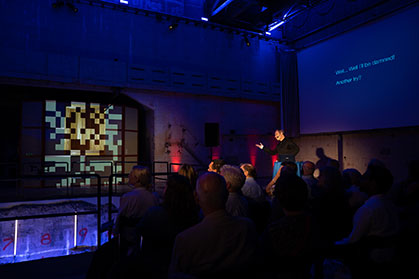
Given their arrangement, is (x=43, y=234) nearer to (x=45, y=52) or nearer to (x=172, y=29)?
(x=45, y=52)

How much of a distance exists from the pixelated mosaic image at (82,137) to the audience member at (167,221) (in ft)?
23.0

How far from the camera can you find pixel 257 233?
5.06 ft

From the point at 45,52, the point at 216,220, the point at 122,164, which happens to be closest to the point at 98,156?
the point at 122,164

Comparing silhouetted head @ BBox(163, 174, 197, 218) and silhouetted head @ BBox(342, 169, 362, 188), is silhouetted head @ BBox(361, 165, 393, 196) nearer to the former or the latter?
silhouetted head @ BBox(163, 174, 197, 218)

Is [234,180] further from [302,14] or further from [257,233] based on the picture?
[302,14]

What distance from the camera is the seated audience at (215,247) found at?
1.16 metres

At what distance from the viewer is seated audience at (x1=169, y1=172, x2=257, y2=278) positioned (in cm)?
116

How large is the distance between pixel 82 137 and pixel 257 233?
8596mm

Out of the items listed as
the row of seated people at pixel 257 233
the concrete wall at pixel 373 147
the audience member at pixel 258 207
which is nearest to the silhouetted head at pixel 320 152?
the concrete wall at pixel 373 147

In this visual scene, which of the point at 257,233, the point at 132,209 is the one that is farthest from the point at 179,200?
the point at 132,209

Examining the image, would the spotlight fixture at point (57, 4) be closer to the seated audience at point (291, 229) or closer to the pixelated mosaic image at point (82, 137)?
the pixelated mosaic image at point (82, 137)

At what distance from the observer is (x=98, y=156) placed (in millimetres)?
9094

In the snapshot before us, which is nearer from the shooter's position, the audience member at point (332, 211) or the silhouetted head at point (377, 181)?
the silhouetted head at point (377, 181)

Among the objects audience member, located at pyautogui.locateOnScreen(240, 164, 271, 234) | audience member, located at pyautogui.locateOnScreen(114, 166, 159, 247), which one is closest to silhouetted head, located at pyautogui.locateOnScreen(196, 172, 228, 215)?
audience member, located at pyautogui.locateOnScreen(240, 164, 271, 234)
